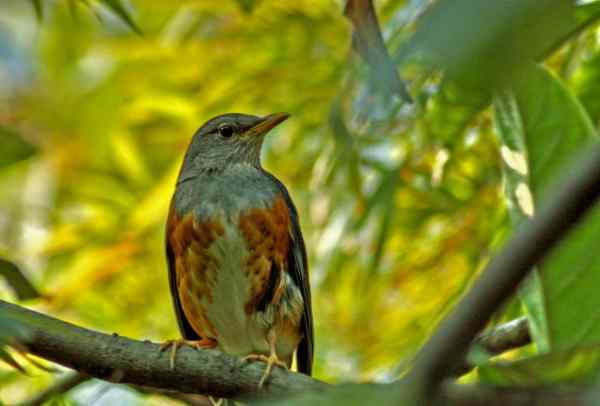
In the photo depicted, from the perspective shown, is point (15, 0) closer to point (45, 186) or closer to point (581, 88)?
point (45, 186)

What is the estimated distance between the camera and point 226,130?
18.5ft

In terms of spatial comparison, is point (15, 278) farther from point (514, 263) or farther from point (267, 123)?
point (267, 123)

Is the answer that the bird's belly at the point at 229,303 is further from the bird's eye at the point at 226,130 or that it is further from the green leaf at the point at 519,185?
the green leaf at the point at 519,185

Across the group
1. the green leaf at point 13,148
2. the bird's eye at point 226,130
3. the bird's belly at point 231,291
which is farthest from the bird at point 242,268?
the green leaf at point 13,148

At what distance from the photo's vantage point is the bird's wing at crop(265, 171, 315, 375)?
476 cm

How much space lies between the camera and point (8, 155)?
8.12ft

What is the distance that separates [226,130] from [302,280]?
126cm

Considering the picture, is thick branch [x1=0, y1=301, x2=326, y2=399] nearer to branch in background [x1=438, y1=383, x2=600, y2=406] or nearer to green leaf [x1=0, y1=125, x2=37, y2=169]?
green leaf [x1=0, y1=125, x2=37, y2=169]

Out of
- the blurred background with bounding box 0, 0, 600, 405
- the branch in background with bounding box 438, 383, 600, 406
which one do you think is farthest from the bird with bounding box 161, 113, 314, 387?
the branch in background with bounding box 438, 383, 600, 406

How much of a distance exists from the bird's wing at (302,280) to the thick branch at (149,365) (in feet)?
6.38

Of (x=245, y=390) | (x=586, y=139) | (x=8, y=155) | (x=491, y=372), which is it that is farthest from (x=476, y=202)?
(x=491, y=372)

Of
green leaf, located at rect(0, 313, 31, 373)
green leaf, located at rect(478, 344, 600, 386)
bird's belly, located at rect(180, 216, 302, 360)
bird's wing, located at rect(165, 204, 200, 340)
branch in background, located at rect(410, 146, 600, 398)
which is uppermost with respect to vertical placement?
bird's wing, located at rect(165, 204, 200, 340)

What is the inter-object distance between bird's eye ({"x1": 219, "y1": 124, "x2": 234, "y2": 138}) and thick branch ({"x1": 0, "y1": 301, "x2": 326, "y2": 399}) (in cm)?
294

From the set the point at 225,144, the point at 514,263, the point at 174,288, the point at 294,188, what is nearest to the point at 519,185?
the point at 514,263
